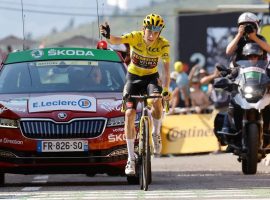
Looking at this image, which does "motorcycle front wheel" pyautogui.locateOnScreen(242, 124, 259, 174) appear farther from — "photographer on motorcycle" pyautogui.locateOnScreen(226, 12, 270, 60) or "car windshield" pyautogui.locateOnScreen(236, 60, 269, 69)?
"photographer on motorcycle" pyautogui.locateOnScreen(226, 12, 270, 60)

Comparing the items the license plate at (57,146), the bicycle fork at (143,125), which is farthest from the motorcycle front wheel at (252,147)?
the license plate at (57,146)

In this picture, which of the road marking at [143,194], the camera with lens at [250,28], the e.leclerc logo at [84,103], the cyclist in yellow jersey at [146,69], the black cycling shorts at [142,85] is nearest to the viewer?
the road marking at [143,194]

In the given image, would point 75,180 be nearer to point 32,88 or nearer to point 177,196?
point 32,88

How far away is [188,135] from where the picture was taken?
2461 cm

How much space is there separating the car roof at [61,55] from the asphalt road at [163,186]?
158 cm

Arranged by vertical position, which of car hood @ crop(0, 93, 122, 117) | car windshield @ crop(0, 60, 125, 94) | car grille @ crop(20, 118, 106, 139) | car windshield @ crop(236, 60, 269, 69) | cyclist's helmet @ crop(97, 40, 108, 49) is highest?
cyclist's helmet @ crop(97, 40, 108, 49)

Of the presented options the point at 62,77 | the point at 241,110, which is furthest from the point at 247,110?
the point at 62,77

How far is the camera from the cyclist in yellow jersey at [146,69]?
Result: 1356 cm

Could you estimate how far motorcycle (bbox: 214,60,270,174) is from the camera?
15070 millimetres

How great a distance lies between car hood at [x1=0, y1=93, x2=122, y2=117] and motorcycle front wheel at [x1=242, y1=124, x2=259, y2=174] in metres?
1.72

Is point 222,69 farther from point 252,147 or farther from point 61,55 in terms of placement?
point 61,55

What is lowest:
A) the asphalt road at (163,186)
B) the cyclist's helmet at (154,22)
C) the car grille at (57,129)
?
the asphalt road at (163,186)

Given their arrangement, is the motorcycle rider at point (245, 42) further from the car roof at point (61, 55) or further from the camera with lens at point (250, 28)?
the car roof at point (61, 55)

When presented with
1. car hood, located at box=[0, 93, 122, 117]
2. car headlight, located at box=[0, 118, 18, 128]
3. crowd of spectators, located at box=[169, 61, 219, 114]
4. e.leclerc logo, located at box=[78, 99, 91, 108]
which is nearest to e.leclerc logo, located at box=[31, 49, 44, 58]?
car hood, located at box=[0, 93, 122, 117]
